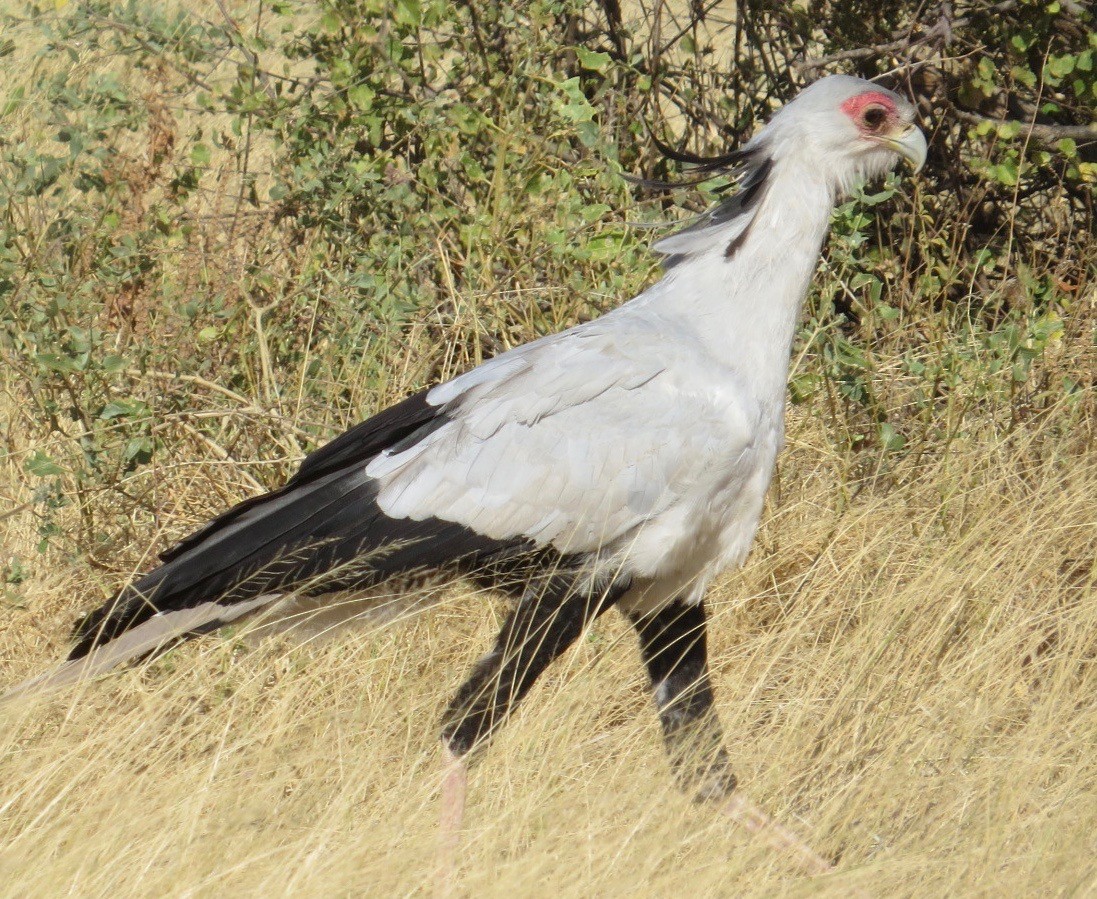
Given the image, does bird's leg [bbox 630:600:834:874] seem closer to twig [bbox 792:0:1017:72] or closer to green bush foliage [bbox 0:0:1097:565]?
green bush foliage [bbox 0:0:1097:565]

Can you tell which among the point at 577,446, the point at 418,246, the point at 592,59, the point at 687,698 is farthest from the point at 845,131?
the point at 418,246

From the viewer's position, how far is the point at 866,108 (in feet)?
10.7

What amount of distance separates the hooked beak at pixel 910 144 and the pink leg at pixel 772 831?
144 centimetres

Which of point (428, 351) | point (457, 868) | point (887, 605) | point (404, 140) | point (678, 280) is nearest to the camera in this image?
point (457, 868)

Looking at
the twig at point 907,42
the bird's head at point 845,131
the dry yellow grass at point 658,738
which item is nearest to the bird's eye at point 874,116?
the bird's head at point 845,131

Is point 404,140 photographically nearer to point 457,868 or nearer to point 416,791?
point 416,791

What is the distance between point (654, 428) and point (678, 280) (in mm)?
447

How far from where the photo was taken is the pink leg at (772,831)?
2.65 metres

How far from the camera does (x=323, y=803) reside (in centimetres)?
284

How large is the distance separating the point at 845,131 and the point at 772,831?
1.49 meters

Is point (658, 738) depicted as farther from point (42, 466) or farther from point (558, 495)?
point (42, 466)

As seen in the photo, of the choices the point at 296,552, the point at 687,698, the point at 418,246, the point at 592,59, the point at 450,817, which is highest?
the point at 592,59

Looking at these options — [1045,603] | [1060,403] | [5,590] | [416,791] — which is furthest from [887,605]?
[5,590]

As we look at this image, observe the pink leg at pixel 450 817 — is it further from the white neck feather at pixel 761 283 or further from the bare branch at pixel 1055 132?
the bare branch at pixel 1055 132
